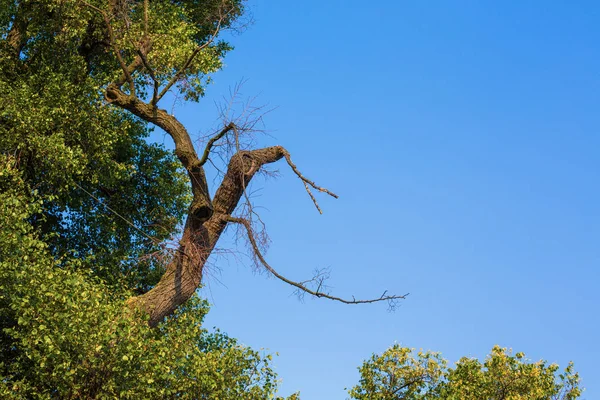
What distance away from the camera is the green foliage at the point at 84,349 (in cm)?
1811

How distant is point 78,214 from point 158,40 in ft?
22.1

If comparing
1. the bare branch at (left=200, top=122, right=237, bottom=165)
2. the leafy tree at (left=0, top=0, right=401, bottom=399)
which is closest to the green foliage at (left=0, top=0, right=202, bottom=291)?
the leafy tree at (left=0, top=0, right=401, bottom=399)

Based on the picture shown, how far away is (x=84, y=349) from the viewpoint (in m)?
18.0

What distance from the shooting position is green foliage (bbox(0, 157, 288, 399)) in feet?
59.4

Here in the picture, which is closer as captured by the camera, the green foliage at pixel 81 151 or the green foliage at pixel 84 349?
the green foliage at pixel 84 349

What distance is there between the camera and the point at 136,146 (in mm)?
28297

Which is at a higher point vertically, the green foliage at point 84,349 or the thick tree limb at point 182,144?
the thick tree limb at point 182,144

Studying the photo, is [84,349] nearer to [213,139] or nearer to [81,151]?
[213,139]

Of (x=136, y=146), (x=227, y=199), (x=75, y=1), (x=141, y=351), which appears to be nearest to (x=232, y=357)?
(x=141, y=351)

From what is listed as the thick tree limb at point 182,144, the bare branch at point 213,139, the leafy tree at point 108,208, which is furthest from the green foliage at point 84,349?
the bare branch at point 213,139

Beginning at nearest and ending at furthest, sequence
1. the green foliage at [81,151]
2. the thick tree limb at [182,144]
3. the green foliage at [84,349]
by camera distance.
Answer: the green foliage at [84,349] → the thick tree limb at [182,144] → the green foliage at [81,151]

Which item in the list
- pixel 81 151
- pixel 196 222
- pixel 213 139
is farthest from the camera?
pixel 81 151

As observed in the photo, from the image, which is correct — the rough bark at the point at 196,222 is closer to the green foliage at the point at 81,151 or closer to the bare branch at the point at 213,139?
the bare branch at the point at 213,139

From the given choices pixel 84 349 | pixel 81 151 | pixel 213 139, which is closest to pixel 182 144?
pixel 213 139
